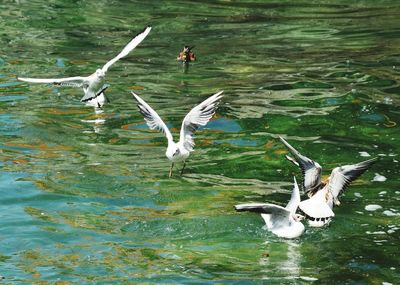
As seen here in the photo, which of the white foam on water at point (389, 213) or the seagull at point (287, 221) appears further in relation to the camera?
the white foam on water at point (389, 213)

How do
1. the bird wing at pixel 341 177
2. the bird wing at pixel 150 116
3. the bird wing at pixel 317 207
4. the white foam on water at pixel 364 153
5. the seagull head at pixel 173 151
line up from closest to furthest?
the bird wing at pixel 317 207, the bird wing at pixel 341 177, the seagull head at pixel 173 151, the bird wing at pixel 150 116, the white foam on water at pixel 364 153

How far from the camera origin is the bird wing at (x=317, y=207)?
10.9 meters

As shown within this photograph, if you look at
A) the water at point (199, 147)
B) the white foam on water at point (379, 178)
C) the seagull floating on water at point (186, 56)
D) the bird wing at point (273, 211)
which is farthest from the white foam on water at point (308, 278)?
the seagull floating on water at point (186, 56)

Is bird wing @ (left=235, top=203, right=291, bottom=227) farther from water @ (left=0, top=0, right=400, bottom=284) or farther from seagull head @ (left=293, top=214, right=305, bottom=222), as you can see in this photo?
water @ (left=0, top=0, right=400, bottom=284)

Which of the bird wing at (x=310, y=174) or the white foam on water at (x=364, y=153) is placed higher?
the bird wing at (x=310, y=174)

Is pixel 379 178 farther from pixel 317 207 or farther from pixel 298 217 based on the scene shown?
pixel 298 217

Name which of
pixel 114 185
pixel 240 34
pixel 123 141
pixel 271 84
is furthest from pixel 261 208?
pixel 240 34

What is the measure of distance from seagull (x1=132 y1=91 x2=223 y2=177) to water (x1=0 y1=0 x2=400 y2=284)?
0.70m

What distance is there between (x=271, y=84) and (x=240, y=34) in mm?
5380

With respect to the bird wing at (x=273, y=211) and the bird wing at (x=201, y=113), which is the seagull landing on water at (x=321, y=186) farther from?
the bird wing at (x=201, y=113)

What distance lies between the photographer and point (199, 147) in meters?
14.9

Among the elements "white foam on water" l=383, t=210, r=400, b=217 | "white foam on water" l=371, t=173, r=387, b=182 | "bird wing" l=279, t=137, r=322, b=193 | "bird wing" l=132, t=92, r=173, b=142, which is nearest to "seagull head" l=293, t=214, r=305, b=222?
"bird wing" l=279, t=137, r=322, b=193

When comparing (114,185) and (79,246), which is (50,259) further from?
(114,185)

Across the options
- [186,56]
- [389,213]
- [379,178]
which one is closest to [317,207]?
[389,213]
